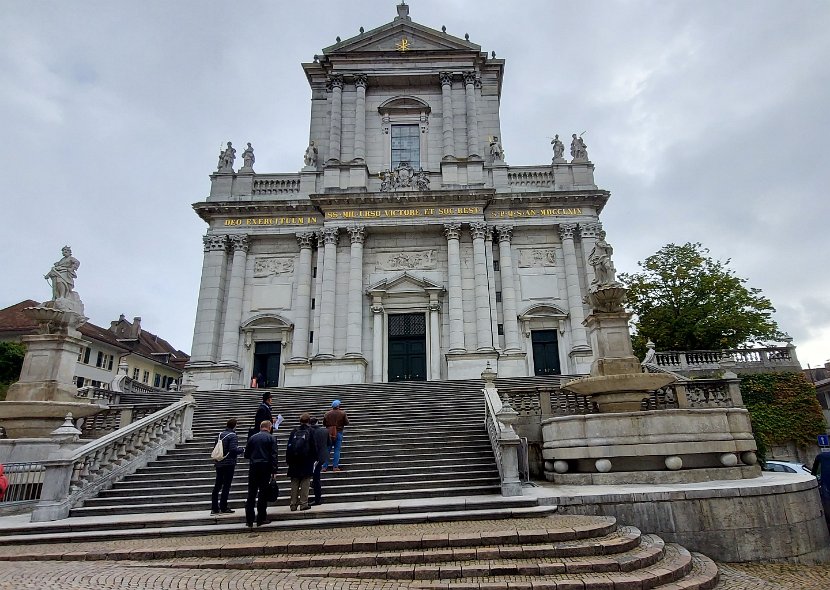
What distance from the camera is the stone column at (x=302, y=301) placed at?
2686cm

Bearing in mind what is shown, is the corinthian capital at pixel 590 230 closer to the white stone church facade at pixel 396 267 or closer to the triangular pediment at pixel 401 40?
the white stone church facade at pixel 396 267

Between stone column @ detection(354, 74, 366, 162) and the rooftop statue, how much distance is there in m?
18.5

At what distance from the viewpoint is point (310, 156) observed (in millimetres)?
31719

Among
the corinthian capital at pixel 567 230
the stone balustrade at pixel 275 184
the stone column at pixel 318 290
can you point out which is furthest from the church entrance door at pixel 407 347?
the stone balustrade at pixel 275 184

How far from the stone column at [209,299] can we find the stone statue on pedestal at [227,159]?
493cm

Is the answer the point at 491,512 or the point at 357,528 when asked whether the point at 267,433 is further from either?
the point at 491,512

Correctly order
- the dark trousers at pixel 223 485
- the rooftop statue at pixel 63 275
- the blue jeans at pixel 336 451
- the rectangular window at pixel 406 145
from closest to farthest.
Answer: the dark trousers at pixel 223 485, the blue jeans at pixel 336 451, the rooftop statue at pixel 63 275, the rectangular window at pixel 406 145

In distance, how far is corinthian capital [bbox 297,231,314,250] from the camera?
1137 inches

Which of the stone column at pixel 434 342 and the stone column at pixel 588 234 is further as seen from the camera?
the stone column at pixel 588 234

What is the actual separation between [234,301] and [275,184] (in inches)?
316

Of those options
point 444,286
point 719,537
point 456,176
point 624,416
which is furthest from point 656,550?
point 456,176

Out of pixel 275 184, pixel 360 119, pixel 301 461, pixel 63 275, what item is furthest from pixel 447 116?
pixel 301 461

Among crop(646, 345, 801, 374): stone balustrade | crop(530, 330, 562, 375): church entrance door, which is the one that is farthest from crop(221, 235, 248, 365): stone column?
crop(646, 345, 801, 374): stone balustrade

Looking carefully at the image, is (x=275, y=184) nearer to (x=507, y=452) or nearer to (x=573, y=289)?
(x=573, y=289)
